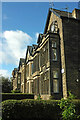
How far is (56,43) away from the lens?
1745 cm

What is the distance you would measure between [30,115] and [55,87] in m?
7.56

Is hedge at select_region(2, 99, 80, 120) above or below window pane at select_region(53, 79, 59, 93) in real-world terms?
below

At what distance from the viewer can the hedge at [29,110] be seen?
883 centimetres

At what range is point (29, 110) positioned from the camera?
9312mm

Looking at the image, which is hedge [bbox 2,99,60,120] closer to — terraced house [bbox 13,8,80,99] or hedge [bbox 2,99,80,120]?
hedge [bbox 2,99,80,120]

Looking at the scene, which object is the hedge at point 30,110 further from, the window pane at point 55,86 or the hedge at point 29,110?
the window pane at point 55,86

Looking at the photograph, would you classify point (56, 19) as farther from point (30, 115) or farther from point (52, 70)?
point (30, 115)

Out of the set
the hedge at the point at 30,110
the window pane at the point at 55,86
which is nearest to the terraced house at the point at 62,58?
the window pane at the point at 55,86

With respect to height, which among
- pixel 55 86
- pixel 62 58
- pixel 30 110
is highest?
pixel 62 58

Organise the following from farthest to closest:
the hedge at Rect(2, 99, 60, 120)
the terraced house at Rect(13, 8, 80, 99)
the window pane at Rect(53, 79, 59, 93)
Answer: the window pane at Rect(53, 79, 59, 93), the terraced house at Rect(13, 8, 80, 99), the hedge at Rect(2, 99, 60, 120)

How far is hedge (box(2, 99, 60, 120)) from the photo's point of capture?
29.0 feet

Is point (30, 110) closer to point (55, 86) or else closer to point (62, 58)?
point (55, 86)

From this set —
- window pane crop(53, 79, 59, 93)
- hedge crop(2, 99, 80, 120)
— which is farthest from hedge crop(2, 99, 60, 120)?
window pane crop(53, 79, 59, 93)

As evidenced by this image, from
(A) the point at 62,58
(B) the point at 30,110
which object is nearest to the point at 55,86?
(A) the point at 62,58
